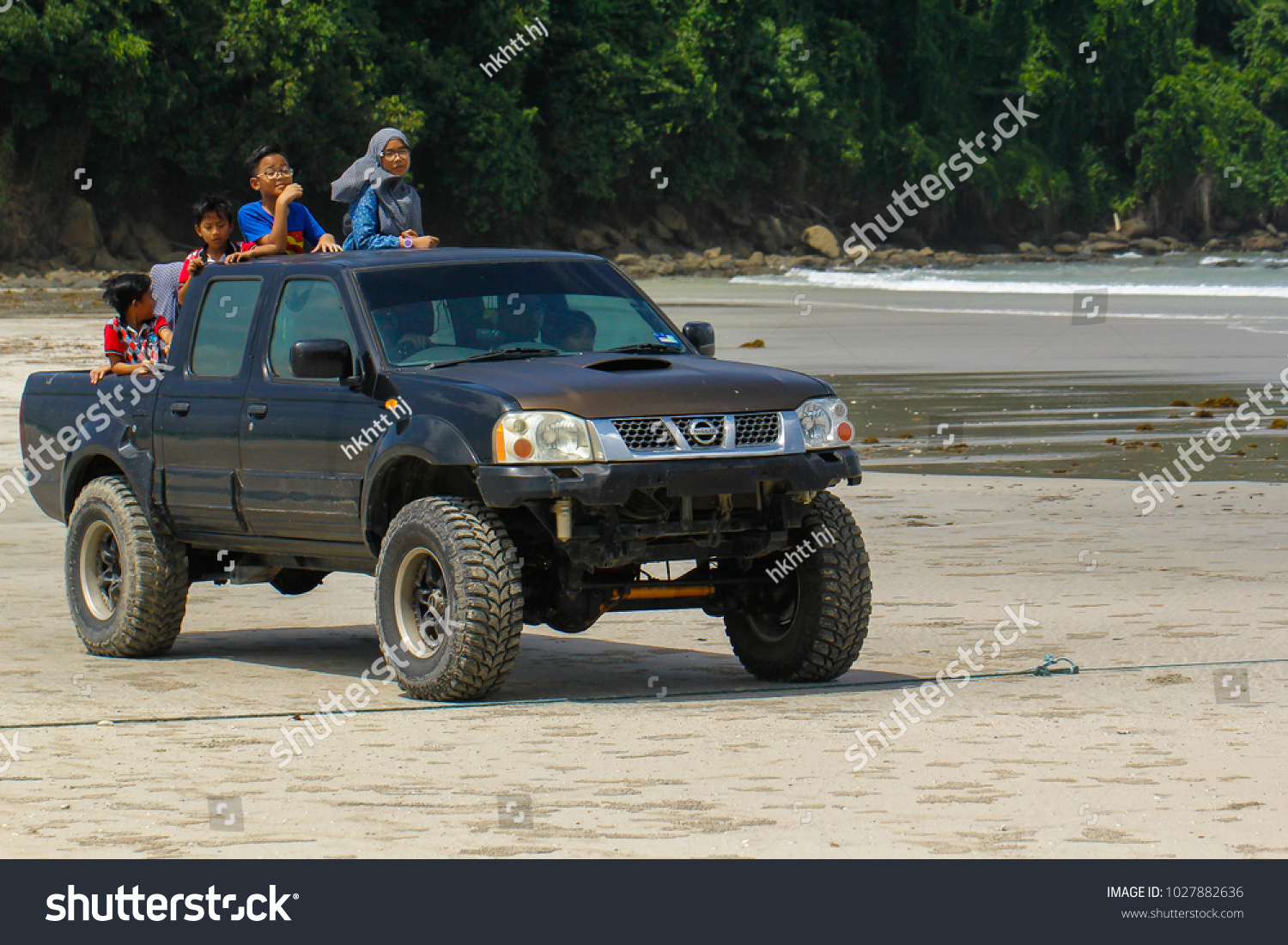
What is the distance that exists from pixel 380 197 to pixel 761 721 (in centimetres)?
352

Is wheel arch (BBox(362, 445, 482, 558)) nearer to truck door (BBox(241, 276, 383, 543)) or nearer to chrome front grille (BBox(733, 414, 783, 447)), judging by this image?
truck door (BBox(241, 276, 383, 543))

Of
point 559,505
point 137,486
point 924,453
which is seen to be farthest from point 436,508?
point 924,453

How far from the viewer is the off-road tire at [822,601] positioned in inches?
333

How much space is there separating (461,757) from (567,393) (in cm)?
149

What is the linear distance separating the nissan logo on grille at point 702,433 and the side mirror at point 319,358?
1485mm

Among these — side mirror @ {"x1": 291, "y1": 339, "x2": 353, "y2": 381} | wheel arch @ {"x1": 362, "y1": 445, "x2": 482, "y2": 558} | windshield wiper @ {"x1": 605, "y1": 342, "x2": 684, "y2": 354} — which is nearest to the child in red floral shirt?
side mirror @ {"x1": 291, "y1": 339, "x2": 353, "y2": 381}

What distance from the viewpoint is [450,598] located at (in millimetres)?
7891

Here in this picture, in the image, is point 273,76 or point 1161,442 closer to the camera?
point 1161,442

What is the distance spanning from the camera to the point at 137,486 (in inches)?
379

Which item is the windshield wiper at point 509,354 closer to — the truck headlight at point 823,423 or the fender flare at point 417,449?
the fender flare at point 417,449

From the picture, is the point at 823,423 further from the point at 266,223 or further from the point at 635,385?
the point at 266,223

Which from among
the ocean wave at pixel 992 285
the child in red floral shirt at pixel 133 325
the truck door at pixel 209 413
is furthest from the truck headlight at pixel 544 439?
the ocean wave at pixel 992 285

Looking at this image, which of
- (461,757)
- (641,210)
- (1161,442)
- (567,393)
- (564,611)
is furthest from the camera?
(641,210)

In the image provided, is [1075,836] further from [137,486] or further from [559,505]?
[137,486]
